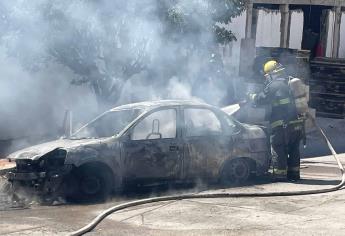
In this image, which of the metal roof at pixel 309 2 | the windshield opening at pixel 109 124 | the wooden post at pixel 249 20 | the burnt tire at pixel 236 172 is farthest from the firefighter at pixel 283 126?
the metal roof at pixel 309 2

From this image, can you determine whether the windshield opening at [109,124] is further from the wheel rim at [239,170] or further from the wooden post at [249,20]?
the wooden post at [249,20]

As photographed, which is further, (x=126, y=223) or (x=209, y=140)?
(x=209, y=140)

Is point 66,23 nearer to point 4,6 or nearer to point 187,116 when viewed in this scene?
point 4,6

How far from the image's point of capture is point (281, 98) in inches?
416

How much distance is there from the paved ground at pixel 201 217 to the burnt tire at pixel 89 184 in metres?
0.23

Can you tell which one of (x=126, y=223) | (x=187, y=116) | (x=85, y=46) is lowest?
(x=126, y=223)

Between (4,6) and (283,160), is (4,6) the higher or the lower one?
the higher one

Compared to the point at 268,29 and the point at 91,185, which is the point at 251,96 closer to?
the point at 91,185

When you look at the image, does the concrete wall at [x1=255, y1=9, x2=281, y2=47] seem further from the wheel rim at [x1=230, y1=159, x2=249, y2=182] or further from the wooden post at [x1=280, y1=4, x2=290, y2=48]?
the wheel rim at [x1=230, y1=159, x2=249, y2=182]

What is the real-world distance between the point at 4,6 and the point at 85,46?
1.66 meters

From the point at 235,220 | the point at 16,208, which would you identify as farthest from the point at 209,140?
the point at 16,208

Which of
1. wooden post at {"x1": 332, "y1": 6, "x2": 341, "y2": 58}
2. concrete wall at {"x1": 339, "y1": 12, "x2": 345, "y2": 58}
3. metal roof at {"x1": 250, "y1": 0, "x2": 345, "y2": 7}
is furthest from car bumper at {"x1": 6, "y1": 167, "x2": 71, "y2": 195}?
concrete wall at {"x1": 339, "y1": 12, "x2": 345, "y2": 58}

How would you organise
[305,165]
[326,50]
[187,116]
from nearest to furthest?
[187,116] → [305,165] → [326,50]

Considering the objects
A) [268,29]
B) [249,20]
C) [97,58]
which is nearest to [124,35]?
[97,58]
